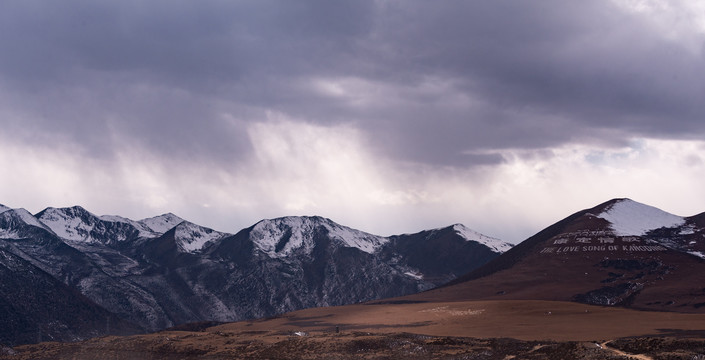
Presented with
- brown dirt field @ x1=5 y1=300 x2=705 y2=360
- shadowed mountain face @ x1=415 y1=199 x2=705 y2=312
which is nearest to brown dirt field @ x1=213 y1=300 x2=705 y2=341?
brown dirt field @ x1=5 y1=300 x2=705 y2=360

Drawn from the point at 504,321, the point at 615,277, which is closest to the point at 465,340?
the point at 504,321

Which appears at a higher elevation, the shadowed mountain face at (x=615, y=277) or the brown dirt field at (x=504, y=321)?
the shadowed mountain face at (x=615, y=277)

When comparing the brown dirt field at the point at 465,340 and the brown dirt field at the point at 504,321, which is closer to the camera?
the brown dirt field at the point at 465,340

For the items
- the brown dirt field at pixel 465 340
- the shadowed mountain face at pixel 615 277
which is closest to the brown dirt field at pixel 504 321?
the brown dirt field at pixel 465 340

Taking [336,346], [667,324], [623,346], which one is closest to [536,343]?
[623,346]

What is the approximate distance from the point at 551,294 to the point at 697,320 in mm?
59588

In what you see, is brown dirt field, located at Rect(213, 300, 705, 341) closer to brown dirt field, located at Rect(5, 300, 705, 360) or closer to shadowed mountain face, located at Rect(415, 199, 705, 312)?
brown dirt field, located at Rect(5, 300, 705, 360)

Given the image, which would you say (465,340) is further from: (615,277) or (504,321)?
(615,277)

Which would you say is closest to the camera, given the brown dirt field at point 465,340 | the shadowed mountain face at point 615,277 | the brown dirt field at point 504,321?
the brown dirt field at point 465,340

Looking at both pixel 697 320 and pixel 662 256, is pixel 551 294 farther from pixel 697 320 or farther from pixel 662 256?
pixel 697 320

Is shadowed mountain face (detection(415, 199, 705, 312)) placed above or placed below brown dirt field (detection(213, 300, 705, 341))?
above

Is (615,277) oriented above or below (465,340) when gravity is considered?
above

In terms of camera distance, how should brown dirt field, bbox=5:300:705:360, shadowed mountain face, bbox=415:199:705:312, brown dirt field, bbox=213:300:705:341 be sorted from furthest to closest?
shadowed mountain face, bbox=415:199:705:312, brown dirt field, bbox=213:300:705:341, brown dirt field, bbox=5:300:705:360

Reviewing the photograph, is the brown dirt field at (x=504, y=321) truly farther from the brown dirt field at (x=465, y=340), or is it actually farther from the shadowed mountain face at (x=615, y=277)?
the shadowed mountain face at (x=615, y=277)
